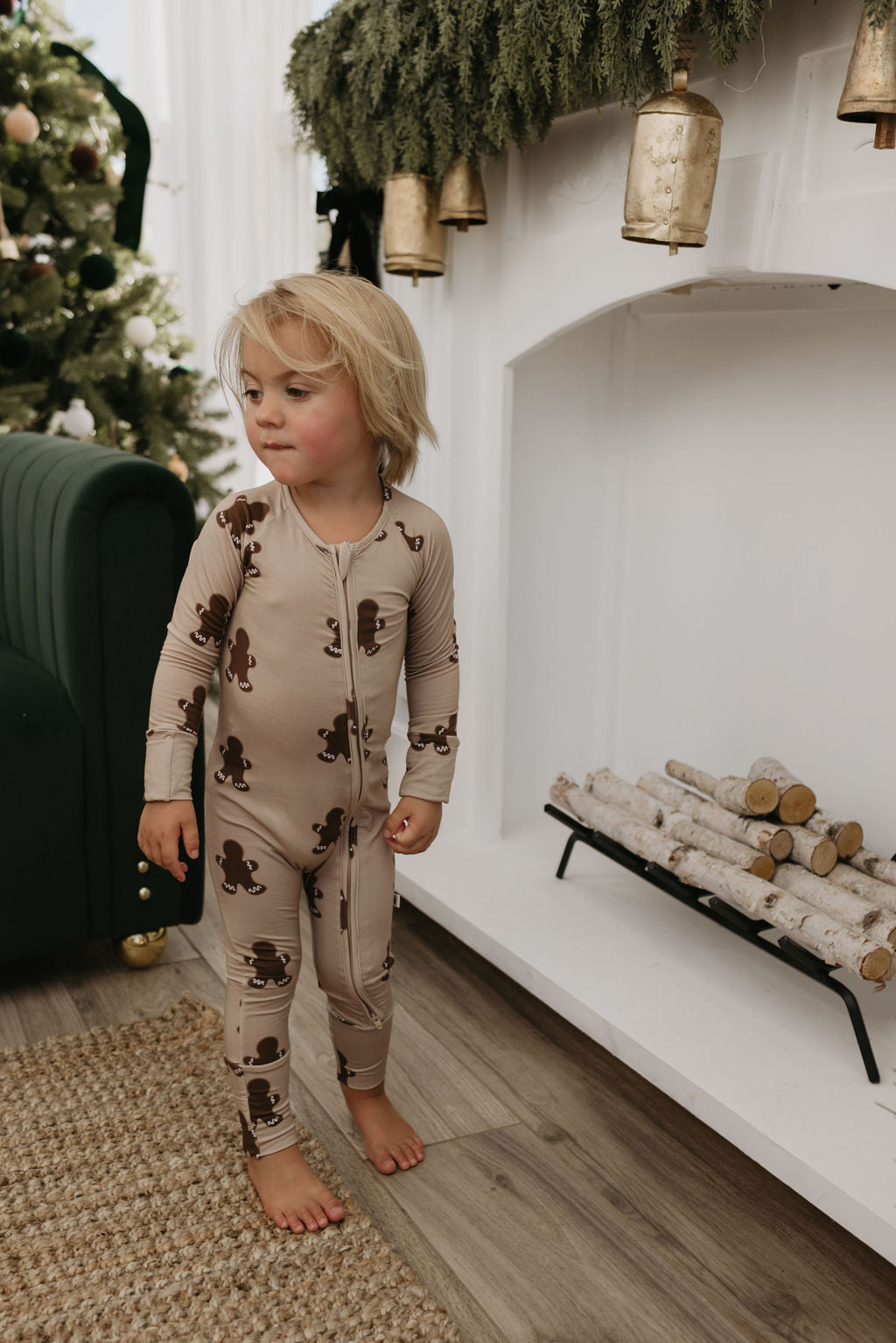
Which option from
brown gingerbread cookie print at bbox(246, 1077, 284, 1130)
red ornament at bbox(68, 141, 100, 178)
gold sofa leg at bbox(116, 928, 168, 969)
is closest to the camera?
brown gingerbread cookie print at bbox(246, 1077, 284, 1130)

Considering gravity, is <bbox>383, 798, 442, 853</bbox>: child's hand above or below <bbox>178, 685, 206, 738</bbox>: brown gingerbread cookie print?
below

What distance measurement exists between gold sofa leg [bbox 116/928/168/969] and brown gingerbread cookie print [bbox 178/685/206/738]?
2.37 feet

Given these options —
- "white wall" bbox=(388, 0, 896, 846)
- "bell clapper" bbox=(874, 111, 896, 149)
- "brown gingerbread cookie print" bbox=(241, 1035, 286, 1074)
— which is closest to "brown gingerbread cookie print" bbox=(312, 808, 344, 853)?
"brown gingerbread cookie print" bbox=(241, 1035, 286, 1074)

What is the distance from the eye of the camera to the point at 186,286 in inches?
135

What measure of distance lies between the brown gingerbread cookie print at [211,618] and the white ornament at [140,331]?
1.75 meters

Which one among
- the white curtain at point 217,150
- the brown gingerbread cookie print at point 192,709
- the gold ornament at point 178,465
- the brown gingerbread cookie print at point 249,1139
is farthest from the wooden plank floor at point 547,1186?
the white curtain at point 217,150

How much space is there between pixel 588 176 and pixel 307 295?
74 cm

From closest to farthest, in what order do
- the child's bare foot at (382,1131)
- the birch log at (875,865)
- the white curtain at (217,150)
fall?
the child's bare foot at (382,1131), the birch log at (875,865), the white curtain at (217,150)

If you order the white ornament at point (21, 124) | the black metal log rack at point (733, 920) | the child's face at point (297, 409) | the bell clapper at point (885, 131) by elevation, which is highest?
the white ornament at point (21, 124)

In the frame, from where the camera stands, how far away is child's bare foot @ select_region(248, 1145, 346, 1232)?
Answer: 1.25 meters

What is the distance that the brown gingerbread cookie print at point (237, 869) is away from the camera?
4.03ft

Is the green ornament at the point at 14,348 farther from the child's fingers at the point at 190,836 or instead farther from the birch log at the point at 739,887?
the child's fingers at the point at 190,836

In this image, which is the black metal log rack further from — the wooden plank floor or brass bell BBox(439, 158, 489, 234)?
brass bell BBox(439, 158, 489, 234)

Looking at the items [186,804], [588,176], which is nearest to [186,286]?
[588,176]
